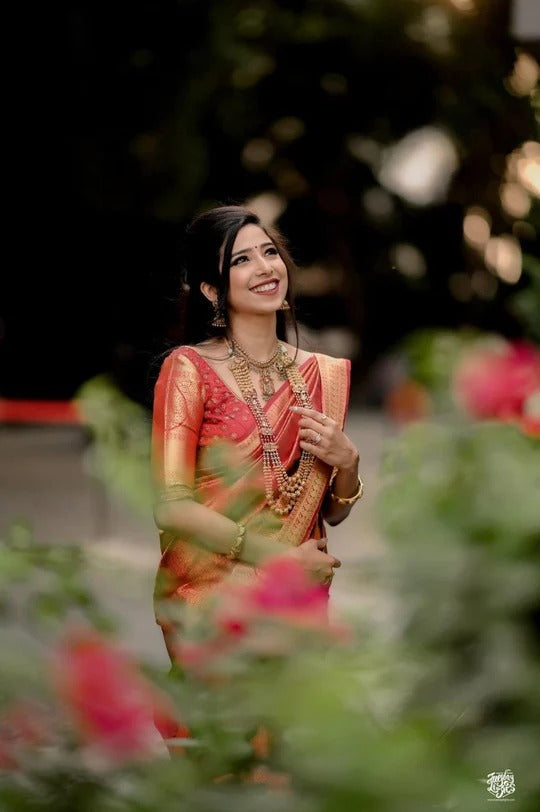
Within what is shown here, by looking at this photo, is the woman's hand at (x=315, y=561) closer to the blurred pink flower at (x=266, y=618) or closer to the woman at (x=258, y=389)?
the woman at (x=258, y=389)

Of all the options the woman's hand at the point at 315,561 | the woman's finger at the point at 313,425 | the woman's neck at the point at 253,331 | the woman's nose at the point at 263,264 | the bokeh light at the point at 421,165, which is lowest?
the woman's hand at the point at 315,561

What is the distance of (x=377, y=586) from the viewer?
82cm

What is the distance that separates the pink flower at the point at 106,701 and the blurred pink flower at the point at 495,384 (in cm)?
38

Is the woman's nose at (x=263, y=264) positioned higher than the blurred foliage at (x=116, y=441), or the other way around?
the woman's nose at (x=263, y=264)

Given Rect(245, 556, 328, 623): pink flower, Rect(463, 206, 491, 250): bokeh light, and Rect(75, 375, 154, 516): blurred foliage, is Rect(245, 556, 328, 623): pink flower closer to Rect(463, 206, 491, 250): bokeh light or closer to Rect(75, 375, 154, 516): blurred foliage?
Rect(75, 375, 154, 516): blurred foliage

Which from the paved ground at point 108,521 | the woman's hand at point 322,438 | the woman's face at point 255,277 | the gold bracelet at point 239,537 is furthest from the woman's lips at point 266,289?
the gold bracelet at point 239,537

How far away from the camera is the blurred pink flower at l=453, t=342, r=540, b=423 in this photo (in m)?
1.07

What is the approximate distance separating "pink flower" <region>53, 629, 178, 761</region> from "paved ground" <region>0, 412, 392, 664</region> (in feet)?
0.39

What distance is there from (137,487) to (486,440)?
0.34m

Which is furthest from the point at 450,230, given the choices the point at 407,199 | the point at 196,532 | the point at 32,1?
the point at 196,532

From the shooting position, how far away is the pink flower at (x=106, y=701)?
766mm

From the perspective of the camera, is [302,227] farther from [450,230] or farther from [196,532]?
[196,532]

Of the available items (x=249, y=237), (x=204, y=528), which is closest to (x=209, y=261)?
(x=249, y=237)

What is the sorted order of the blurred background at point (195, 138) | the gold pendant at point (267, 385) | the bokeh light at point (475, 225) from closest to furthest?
the gold pendant at point (267, 385) → the blurred background at point (195, 138) → the bokeh light at point (475, 225)
